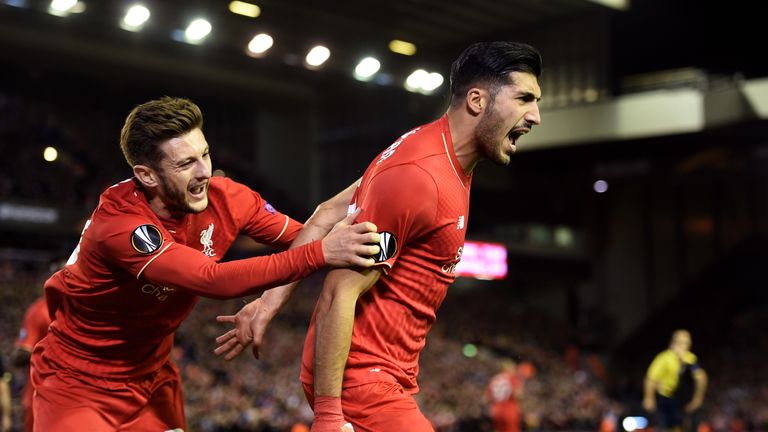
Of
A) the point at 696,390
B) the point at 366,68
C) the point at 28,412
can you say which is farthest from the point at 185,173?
the point at 366,68

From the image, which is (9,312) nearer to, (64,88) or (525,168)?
(64,88)

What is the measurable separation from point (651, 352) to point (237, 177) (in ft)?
55.9

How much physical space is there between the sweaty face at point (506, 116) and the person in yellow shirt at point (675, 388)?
33.7 ft

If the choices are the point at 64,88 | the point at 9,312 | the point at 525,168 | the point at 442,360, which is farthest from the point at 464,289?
the point at 9,312

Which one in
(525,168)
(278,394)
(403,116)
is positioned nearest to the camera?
(278,394)

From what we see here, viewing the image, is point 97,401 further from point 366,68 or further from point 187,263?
point 366,68

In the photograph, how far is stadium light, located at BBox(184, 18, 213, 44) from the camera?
64.8 ft

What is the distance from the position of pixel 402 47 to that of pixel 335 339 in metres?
21.8

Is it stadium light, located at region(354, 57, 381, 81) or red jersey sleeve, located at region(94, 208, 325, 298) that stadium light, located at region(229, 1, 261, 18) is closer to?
stadium light, located at region(354, 57, 381, 81)

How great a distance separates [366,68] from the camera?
75.8ft

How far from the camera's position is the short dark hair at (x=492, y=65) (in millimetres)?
3727

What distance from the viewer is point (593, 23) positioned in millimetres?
25141

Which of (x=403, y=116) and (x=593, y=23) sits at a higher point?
(x=593, y=23)

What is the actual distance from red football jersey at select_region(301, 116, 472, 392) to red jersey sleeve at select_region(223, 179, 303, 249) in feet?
2.64
